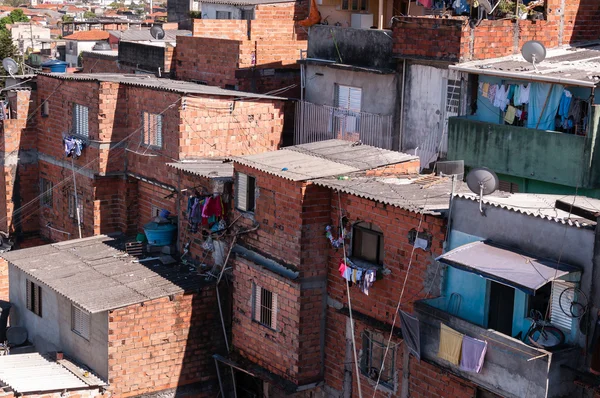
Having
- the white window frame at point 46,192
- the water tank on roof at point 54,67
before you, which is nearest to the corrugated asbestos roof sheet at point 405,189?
the white window frame at point 46,192

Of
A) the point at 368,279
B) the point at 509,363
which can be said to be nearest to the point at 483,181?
the point at 509,363

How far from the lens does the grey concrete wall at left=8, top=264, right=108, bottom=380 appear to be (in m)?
23.0

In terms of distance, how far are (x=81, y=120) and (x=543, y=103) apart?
557 inches

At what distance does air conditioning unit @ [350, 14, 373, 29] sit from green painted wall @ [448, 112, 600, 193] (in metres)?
10.5

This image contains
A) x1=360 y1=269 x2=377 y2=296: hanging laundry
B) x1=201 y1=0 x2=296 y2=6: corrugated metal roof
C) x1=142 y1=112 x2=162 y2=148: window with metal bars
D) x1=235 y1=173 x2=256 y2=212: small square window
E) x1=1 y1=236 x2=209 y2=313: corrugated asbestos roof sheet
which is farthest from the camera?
x1=201 y1=0 x2=296 y2=6: corrugated metal roof

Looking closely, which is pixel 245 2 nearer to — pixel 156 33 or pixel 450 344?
pixel 156 33

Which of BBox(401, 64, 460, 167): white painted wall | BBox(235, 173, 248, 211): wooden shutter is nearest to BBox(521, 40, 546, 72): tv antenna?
BBox(401, 64, 460, 167): white painted wall

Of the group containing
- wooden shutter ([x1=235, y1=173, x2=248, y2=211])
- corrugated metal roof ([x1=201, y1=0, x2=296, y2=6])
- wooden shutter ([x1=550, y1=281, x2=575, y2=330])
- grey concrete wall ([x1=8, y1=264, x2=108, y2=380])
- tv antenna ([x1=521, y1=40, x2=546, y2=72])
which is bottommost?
grey concrete wall ([x1=8, y1=264, x2=108, y2=380])

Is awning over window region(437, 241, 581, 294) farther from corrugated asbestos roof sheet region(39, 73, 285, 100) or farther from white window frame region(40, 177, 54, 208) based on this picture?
white window frame region(40, 177, 54, 208)

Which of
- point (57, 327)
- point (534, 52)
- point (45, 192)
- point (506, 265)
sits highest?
point (534, 52)

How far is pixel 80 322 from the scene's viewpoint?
2406 cm

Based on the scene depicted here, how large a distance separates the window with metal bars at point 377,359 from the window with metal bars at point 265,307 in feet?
7.41

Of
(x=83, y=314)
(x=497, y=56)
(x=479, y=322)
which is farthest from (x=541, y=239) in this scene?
(x=83, y=314)

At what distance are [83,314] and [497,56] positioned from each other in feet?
39.1
